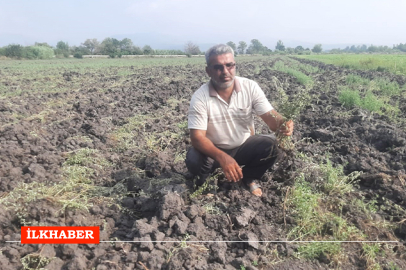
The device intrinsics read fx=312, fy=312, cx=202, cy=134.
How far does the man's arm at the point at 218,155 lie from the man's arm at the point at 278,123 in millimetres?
662

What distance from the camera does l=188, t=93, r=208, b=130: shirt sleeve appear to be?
321cm

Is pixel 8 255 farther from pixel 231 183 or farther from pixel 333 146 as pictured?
pixel 333 146

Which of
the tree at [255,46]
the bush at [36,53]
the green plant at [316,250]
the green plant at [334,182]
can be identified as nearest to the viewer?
the green plant at [316,250]

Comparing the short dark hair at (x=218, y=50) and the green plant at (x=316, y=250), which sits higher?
the short dark hair at (x=218, y=50)

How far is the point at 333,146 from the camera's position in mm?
4992

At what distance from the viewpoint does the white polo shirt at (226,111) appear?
3.26m

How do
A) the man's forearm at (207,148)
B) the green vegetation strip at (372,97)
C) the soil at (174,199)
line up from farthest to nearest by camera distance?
the green vegetation strip at (372,97) → the man's forearm at (207,148) → the soil at (174,199)

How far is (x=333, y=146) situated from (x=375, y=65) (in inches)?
668

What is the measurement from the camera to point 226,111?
11.0 ft

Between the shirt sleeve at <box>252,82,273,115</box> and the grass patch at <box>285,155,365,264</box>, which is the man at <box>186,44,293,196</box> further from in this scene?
the grass patch at <box>285,155,365,264</box>

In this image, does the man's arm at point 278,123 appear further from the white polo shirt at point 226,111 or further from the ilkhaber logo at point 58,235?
the ilkhaber logo at point 58,235

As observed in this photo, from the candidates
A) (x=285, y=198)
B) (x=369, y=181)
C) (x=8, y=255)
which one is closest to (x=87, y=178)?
(x=8, y=255)

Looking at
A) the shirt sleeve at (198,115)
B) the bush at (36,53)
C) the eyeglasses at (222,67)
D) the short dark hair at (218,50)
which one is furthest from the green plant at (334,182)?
the bush at (36,53)

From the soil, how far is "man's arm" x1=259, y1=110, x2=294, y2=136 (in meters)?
0.48
